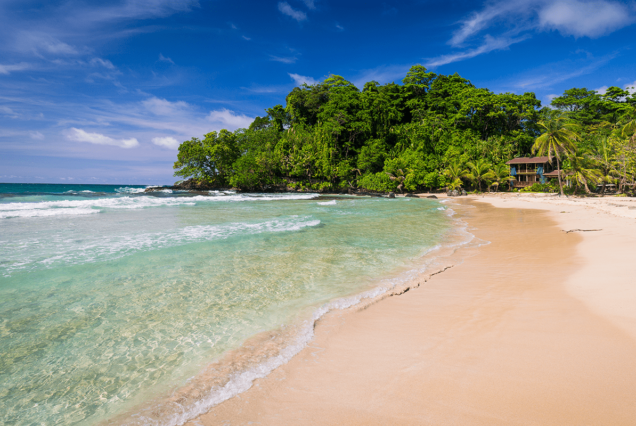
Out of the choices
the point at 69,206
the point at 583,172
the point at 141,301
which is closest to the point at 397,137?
the point at 583,172

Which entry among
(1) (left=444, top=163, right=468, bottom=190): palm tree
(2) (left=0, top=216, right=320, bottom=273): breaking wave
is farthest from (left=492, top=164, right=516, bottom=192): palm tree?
(2) (left=0, top=216, right=320, bottom=273): breaking wave

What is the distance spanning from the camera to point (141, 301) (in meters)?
4.88

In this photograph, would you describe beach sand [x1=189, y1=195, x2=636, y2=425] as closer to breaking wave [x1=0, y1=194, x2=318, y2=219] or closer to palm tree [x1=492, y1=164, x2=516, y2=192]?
breaking wave [x1=0, y1=194, x2=318, y2=219]

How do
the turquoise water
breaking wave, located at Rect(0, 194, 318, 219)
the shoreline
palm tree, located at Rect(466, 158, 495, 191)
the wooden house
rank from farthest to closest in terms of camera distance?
the wooden house → palm tree, located at Rect(466, 158, 495, 191) → breaking wave, located at Rect(0, 194, 318, 219) → the turquoise water → the shoreline

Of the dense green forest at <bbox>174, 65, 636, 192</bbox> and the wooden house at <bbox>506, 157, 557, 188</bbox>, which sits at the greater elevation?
the dense green forest at <bbox>174, 65, 636, 192</bbox>

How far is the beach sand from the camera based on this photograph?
7.27 feet

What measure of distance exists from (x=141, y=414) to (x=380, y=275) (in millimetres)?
4592

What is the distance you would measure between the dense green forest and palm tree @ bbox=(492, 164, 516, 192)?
171 millimetres

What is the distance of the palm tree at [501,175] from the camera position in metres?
41.5

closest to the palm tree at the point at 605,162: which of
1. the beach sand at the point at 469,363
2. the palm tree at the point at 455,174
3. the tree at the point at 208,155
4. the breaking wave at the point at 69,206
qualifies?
the palm tree at the point at 455,174

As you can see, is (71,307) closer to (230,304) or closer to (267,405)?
(230,304)

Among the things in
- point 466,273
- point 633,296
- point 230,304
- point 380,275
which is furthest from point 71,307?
point 633,296

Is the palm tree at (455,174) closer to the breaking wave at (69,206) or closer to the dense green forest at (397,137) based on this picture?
the dense green forest at (397,137)

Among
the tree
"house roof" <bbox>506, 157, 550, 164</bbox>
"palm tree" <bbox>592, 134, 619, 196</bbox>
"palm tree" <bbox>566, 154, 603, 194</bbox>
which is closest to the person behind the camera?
"palm tree" <bbox>592, 134, 619, 196</bbox>
